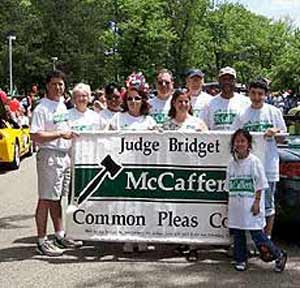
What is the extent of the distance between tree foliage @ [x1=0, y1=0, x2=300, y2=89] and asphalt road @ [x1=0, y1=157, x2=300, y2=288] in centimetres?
4858

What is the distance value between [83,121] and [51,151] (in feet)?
1.62

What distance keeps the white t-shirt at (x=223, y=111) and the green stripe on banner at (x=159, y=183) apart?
1.74 ft

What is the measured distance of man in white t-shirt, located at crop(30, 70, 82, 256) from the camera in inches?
282

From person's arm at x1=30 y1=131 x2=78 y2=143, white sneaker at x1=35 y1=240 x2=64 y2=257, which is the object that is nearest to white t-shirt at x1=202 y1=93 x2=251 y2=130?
person's arm at x1=30 y1=131 x2=78 y2=143

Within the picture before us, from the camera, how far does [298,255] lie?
729 centimetres

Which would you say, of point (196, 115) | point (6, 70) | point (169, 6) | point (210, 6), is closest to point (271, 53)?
point (210, 6)

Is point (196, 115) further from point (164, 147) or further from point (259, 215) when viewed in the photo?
point (259, 215)

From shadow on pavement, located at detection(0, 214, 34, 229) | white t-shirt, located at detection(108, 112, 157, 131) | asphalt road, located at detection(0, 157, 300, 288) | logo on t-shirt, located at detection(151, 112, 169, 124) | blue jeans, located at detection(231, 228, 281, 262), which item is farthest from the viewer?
shadow on pavement, located at detection(0, 214, 34, 229)

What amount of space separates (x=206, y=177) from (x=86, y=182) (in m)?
1.20

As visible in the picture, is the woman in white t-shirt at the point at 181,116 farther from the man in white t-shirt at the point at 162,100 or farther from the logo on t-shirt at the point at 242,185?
the logo on t-shirt at the point at 242,185

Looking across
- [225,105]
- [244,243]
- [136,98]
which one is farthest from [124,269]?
[225,105]

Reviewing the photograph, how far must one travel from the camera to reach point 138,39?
5891cm

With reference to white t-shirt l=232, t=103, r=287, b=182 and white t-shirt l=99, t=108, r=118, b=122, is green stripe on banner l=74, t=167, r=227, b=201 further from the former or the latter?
white t-shirt l=99, t=108, r=118, b=122

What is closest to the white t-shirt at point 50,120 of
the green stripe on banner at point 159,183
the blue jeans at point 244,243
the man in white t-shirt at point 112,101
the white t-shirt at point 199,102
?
the green stripe on banner at point 159,183
